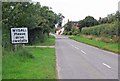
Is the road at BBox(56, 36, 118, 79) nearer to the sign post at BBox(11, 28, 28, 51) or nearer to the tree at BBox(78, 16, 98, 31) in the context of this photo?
the sign post at BBox(11, 28, 28, 51)

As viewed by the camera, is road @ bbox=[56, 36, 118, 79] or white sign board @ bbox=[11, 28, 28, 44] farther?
white sign board @ bbox=[11, 28, 28, 44]

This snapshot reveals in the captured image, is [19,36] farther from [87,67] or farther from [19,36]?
[87,67]

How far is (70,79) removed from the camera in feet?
44.8

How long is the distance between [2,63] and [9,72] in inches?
99.6

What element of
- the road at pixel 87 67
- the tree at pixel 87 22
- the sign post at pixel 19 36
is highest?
the tree at pixel 87 22

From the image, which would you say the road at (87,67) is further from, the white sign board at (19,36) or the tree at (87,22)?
the tree at (87,22)

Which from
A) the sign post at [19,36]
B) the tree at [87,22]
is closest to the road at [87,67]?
the sign post at [19,36]

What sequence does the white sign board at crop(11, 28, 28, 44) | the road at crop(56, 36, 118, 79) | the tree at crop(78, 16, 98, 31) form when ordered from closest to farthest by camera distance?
the road at crop(56, 36, 118, 79) < the white sign board at crop(11, 28, 28, 44) < the tree at crop(78, 16, 98, 31)

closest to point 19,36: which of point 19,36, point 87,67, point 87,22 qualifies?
point 19,36

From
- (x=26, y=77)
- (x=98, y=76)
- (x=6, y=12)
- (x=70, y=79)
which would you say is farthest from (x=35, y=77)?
(x=6, y=12)

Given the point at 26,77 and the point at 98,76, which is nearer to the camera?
the point at 26,77

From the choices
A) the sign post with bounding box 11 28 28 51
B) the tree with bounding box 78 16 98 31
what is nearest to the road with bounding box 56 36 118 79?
the sign post with bounding box 11 28 28 51

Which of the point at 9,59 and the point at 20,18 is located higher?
the point at 20,18

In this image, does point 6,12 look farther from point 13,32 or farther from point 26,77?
point 26,77
